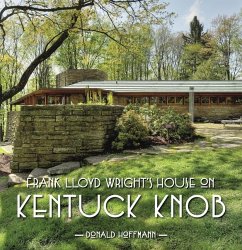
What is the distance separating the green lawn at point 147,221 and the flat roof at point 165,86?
1719 cm

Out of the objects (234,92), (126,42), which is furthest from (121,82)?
(126,42)

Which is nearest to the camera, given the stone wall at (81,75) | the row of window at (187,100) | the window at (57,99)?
the window at (57,99)

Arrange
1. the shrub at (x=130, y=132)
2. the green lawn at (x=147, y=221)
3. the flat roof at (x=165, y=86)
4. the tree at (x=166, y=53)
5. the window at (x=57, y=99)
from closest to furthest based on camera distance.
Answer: the green lawn at (x=147, y=221) < the shrub at (x=130, y=132) < the window at (x=57, y=99) < the flat roof at (x=165, y=86) < the tree at (x=166, y=53)

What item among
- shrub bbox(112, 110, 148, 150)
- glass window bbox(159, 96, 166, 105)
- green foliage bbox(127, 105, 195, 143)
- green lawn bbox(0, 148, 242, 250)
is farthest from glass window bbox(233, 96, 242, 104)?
green lawn bbox(0, 148, 242, 250)

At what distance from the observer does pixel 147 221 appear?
412 cm

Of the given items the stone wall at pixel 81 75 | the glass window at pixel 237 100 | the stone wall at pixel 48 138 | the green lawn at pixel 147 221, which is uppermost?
the stone wall at pixel 81 75

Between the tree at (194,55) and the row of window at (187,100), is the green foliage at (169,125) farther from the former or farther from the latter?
the tree at (194,55)

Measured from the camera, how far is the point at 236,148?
7.08m

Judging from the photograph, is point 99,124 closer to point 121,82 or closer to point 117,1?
point 117,1

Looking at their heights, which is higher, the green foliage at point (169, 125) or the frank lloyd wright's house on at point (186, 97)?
the frank lloyd wright's house on at point (186, 97)

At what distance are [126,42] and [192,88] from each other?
1216 centimetres

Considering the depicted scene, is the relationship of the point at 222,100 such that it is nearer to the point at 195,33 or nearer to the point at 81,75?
the point at 81,75

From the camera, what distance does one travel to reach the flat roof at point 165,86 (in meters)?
23.2

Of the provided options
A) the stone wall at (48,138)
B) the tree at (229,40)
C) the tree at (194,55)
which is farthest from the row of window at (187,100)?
the stone wall at (48,138)
